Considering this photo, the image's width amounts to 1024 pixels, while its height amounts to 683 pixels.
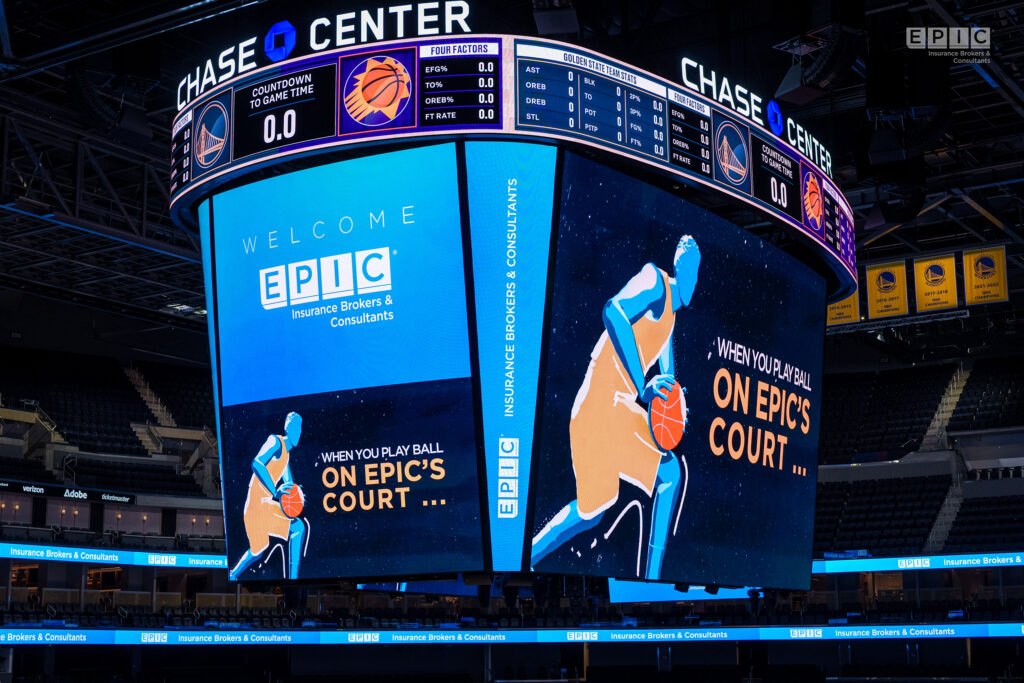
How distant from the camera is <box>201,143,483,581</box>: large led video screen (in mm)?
11820

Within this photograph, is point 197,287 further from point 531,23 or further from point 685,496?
point 685,496

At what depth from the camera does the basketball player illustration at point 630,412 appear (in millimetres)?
11938

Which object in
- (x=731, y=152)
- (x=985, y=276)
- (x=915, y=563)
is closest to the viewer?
(x=731, y=152)

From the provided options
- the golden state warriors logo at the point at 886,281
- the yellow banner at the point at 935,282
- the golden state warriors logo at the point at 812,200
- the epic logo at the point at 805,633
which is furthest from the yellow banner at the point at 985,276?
the epic logo at the point at 805,633

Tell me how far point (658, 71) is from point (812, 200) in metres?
3.00

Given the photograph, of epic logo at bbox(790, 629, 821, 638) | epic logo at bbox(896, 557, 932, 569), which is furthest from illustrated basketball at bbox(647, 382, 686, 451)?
epic logo at bbox(896, 557, 932, 569)

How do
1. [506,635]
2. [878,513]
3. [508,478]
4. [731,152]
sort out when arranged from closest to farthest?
[508,478] → [731,152] → [506,635] → [878,513]

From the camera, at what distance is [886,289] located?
25047 millimetres

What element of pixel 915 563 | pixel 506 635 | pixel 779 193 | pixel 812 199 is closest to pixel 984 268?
pixel 915 563

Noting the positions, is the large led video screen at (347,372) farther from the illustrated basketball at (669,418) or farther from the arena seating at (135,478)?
the arena seating at (135,478)

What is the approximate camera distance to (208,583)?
36625mm

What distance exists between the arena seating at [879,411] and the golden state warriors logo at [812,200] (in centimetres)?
2353

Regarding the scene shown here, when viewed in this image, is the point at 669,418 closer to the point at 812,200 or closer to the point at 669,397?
the point at 669,397

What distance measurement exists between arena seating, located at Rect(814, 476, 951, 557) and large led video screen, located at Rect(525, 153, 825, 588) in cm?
1831
